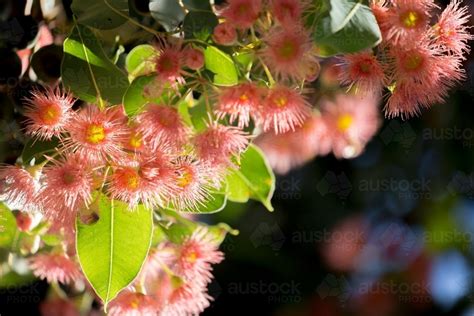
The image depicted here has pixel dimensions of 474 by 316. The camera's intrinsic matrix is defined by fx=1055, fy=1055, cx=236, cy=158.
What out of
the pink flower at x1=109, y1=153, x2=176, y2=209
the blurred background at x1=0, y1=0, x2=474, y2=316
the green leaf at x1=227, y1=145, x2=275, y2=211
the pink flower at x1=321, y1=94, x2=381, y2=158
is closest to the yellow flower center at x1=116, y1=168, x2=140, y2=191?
the pink flower at x1=109, y1=153, x2=176, y2=209

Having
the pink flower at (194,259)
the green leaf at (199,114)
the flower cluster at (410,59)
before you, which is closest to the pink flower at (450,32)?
the flower cluster at (410,59)

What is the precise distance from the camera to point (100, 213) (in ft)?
3.38

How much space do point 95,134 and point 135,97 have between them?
0.20ft

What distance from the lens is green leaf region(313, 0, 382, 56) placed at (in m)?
0.88

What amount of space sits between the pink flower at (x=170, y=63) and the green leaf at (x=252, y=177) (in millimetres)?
215

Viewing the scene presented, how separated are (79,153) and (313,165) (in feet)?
2.60

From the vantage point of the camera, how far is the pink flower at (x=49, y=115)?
99cm

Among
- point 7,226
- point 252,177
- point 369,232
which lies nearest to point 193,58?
point 252,177

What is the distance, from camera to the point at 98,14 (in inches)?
41.3

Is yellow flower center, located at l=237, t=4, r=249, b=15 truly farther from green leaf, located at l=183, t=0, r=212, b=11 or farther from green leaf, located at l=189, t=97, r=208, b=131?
green leaf, located at l=189, t=97, r=208, b=131

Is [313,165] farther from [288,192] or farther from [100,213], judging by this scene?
[100,213]

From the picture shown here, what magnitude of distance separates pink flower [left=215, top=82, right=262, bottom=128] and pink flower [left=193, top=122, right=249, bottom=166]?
0.03 meters

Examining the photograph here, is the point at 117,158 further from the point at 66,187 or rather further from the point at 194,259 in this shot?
the point at 194,259

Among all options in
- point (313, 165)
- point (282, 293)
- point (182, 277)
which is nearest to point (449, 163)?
point (313, 165)
